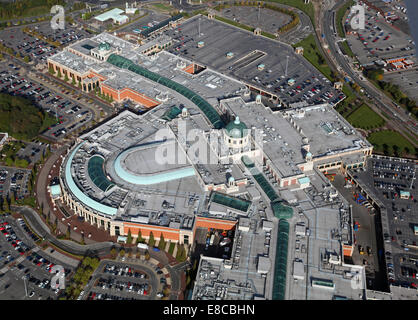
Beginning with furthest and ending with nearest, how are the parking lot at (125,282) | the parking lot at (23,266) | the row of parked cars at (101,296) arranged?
1. the parking lot at (125,282)
2. the parking lot at (23,266)
3. the row of parked cars at (101,296)

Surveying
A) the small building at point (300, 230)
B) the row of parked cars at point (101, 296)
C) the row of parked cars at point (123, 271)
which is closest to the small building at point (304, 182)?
the small building at point (300, 230)

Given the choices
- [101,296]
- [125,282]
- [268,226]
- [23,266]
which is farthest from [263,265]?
[23,266]

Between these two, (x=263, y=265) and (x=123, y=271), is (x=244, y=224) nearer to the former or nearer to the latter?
(x=263, y=265)

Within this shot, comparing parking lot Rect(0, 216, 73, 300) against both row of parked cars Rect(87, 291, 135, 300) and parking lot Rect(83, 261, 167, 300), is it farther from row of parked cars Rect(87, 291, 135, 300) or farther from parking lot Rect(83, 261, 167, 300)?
parking lot Rect(83, 261, 167, 300)

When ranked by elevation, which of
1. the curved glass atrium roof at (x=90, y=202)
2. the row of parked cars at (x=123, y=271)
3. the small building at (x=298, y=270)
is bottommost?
the row of parked cars at (x=123, y=271)

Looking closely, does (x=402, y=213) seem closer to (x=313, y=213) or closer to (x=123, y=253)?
(x=313, y=213)

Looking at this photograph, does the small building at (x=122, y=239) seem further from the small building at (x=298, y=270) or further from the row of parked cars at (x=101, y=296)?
the small building at (x=298, y=270)
